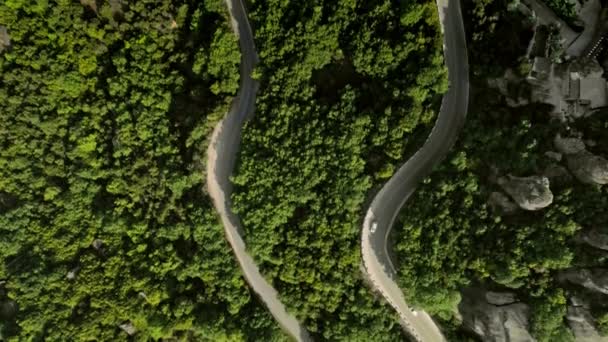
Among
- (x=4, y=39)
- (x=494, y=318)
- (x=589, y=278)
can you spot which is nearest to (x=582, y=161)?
(x=589, y=278)

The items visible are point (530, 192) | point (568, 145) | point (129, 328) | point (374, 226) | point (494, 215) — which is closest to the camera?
point (530, 192)

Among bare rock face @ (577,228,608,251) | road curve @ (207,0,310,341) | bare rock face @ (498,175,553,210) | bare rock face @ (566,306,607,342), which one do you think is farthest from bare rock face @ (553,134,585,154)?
road curve @ (207,0,310,341)

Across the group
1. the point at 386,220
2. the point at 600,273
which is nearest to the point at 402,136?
the point at 386,220

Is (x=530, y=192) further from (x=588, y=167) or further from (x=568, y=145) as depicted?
(x=568, y=145)

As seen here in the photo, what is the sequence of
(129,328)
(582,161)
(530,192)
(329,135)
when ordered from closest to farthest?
(582,161) < (530,192) < (329,135) < (129,328)

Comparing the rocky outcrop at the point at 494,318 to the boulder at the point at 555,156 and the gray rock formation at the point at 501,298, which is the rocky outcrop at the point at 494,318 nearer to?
the gray rock formation at the point at 501,298

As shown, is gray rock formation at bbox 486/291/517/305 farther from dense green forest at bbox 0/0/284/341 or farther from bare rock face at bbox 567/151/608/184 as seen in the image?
dense green forest at bbox 0/0/284/341

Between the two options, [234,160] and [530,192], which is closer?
[530,192]

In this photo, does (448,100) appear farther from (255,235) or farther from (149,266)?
(149,266)
